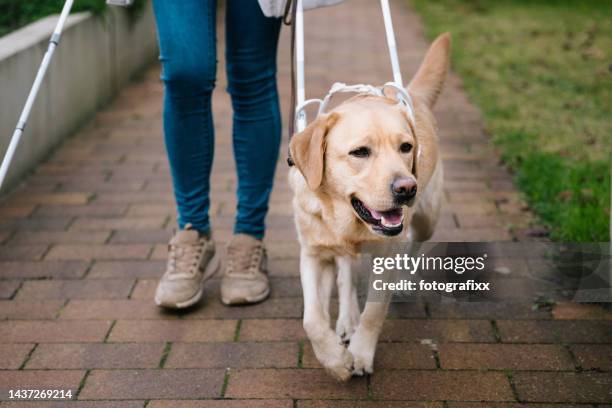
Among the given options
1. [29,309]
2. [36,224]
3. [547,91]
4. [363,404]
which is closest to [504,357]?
[363,404]

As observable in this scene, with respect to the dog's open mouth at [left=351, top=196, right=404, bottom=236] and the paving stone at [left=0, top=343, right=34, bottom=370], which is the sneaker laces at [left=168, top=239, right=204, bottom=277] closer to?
the paving stone at [left=0, top=343, right=34, bottom=370]

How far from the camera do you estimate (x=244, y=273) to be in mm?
3527

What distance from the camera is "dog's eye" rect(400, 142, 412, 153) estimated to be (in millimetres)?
2822

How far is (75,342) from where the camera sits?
317 cm

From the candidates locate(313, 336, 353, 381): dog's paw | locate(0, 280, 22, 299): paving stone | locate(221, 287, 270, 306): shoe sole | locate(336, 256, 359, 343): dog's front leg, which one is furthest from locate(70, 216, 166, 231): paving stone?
Result: locate(313, 336, 353, 381): dog's paw

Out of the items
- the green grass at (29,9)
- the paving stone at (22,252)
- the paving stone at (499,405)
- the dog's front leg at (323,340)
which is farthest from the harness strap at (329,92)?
the green grass at (29,9)

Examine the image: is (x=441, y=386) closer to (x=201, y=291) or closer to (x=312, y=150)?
(x=312, y=150)

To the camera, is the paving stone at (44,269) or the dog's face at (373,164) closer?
the dog's face at (373,164)

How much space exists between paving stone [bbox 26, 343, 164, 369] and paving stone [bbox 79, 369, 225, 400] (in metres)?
0.07

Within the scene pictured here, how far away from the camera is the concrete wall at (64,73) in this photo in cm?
493

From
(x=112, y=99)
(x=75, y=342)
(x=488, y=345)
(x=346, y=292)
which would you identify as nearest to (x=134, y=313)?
(x=75, y=342)

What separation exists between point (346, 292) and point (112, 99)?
4.54m

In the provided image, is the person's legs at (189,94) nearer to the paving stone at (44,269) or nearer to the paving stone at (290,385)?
the paving stone at (44,269)

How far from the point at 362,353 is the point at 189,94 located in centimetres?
124
